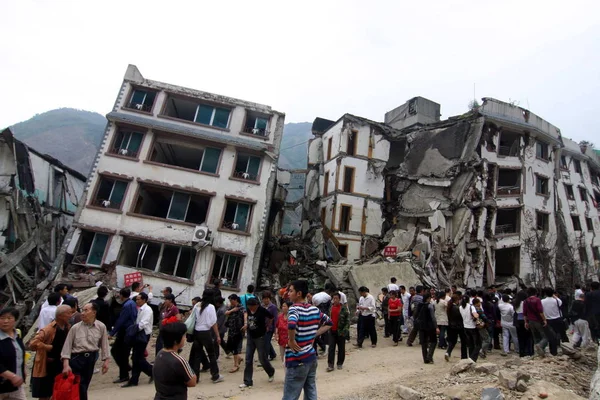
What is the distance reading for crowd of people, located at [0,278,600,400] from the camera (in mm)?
4078

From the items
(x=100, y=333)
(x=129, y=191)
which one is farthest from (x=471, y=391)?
(x=129, y=191)

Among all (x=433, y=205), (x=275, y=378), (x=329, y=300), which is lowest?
(x=275, y=378)

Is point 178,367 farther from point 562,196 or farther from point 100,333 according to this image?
point 562,196

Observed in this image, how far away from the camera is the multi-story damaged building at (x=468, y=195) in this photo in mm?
22422

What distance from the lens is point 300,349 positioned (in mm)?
4156

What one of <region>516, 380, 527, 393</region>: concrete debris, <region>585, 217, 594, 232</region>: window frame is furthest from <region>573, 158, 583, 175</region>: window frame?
<region>516, 380, 527, 393</region>: concrete debris

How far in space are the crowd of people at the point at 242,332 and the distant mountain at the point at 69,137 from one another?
55462mm

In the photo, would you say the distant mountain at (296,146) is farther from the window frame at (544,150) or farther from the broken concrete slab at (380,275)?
the broken concrete slab at (380,275)

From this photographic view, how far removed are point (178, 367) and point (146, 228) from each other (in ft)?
53.1

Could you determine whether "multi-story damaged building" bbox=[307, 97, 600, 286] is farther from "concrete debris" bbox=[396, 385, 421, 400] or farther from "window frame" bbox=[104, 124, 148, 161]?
"concrete debris" bbox=[396, 385, 421, 400]

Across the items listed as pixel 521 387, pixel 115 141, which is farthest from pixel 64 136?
pixel 521 387

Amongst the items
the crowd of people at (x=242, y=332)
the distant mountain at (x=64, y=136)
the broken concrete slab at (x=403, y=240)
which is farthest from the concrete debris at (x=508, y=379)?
the distant mountain at (x=64, y=136)

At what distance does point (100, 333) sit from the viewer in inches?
197

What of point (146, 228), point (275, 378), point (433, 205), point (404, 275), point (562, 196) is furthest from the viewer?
point (562, 196)
